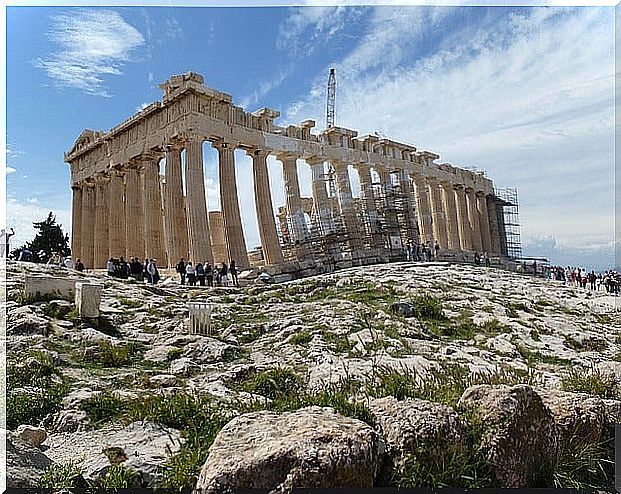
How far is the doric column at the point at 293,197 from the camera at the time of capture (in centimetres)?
3491

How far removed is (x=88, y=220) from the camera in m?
40.7

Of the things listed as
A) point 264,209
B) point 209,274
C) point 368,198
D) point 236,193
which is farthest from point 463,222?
point 209,274

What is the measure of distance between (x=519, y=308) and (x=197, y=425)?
12460 millimetres

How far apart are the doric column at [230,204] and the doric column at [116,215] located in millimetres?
8974

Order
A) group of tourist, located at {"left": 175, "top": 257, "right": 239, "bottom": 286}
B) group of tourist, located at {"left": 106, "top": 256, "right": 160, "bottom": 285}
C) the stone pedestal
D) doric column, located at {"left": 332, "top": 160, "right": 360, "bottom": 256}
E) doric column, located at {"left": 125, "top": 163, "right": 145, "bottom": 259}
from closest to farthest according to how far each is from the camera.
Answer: the stone pedestal → group of tourist, located at {"left": 106, "top": 256, "right": 160, "bottom": 285} → group of tourist, located at {"left": 175, "top": 257, "right": 239, "bottom": 286} → doric column, located at {"left": 125, "top": 163, "right": 145, "bottom": 259} → doric column, located at {"left": 332, "top": 160, "right": 360, "bottom": 256}

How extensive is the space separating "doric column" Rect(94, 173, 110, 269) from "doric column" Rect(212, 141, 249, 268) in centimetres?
1106

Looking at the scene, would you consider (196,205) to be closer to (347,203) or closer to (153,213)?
(153,213)

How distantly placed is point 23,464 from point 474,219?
48870mm

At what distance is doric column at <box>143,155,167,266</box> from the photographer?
106 feet

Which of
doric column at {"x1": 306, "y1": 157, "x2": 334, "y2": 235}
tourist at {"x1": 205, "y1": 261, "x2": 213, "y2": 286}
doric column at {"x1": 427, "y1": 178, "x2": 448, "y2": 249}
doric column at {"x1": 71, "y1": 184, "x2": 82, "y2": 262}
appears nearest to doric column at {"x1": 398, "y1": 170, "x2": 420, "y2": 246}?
doric column at {"x1": 427, "y1": 178, "x2": 448, "y2": 249}

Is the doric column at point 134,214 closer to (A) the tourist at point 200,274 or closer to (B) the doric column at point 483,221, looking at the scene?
(A) the tourist at point 200,274

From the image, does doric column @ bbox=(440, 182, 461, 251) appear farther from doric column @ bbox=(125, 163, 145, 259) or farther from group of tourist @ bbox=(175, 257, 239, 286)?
group of tourist @ bbox=(175, 257, 239, 286)

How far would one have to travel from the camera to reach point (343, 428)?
14.8ft

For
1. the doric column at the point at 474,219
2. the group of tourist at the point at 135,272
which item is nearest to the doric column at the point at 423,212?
the doric column at the point at 474,219
